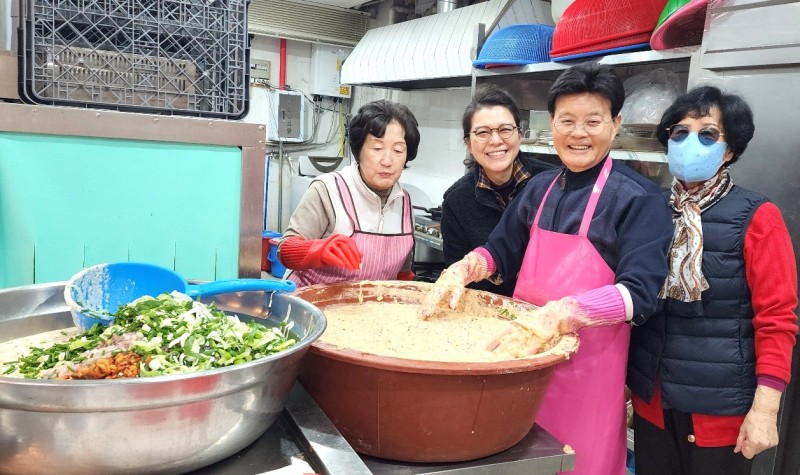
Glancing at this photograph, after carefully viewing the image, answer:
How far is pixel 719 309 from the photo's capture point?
1676mm

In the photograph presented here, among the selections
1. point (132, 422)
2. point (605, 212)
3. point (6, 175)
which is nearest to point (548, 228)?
point (605, 212)

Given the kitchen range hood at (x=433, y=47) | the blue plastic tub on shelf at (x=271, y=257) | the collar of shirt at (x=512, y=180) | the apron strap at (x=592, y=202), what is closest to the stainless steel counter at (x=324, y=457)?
the apron strap at (x=592, y=202)

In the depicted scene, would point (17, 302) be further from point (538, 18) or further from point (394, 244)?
point (538, 18)

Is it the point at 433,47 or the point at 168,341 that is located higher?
the point at 433,47

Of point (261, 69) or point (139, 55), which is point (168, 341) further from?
Answer: point (261, 69)

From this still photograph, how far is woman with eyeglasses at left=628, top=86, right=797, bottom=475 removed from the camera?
160cm

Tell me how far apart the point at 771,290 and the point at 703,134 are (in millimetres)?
514

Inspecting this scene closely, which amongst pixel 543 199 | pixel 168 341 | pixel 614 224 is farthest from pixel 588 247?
pixel 168 341

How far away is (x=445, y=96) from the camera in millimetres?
5270

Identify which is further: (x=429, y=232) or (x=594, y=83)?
(x=429, y=232)

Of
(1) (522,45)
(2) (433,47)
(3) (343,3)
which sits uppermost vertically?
(3) (343,3)

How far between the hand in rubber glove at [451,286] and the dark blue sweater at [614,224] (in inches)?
6.1

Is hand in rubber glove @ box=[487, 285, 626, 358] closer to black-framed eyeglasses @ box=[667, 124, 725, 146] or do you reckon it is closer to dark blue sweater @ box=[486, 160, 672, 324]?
dark blue sweater @ box=[486, 160, 672, 324]

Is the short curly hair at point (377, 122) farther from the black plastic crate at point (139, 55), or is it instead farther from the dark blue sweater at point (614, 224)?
the black plastic crate at point (139, 55)
